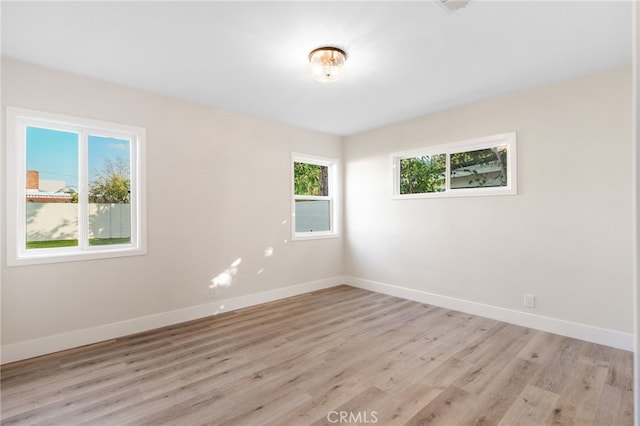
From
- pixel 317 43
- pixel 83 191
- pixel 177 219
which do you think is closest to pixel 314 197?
pixel 177 219

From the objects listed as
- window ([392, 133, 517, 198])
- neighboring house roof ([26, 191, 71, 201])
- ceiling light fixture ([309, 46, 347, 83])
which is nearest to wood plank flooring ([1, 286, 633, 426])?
neighboring house roof ([26, 191, 71, 201])

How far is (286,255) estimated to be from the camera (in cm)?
459

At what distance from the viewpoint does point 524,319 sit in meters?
3.34

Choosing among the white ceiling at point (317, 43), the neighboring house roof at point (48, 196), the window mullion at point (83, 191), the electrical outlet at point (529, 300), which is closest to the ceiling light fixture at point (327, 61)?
the white ceiling at point (317, 43)

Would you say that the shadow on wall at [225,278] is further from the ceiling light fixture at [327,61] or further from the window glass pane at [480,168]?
the window glass pane at [480,168]

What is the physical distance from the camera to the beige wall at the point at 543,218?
2.83 metres

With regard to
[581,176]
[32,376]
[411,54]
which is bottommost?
[32,376]

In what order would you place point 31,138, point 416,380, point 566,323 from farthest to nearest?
point 566,323, point 31,138, point 416,380

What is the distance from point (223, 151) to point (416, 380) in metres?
3.31

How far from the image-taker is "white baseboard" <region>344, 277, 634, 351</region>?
9.24 ft

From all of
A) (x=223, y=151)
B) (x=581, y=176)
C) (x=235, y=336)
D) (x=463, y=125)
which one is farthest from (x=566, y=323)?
(x=223, y=151)

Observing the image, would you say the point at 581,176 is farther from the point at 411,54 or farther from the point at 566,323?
the point at 411,54

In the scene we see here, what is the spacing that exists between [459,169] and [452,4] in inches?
94.1

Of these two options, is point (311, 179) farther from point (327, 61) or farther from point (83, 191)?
point (83, 191)
